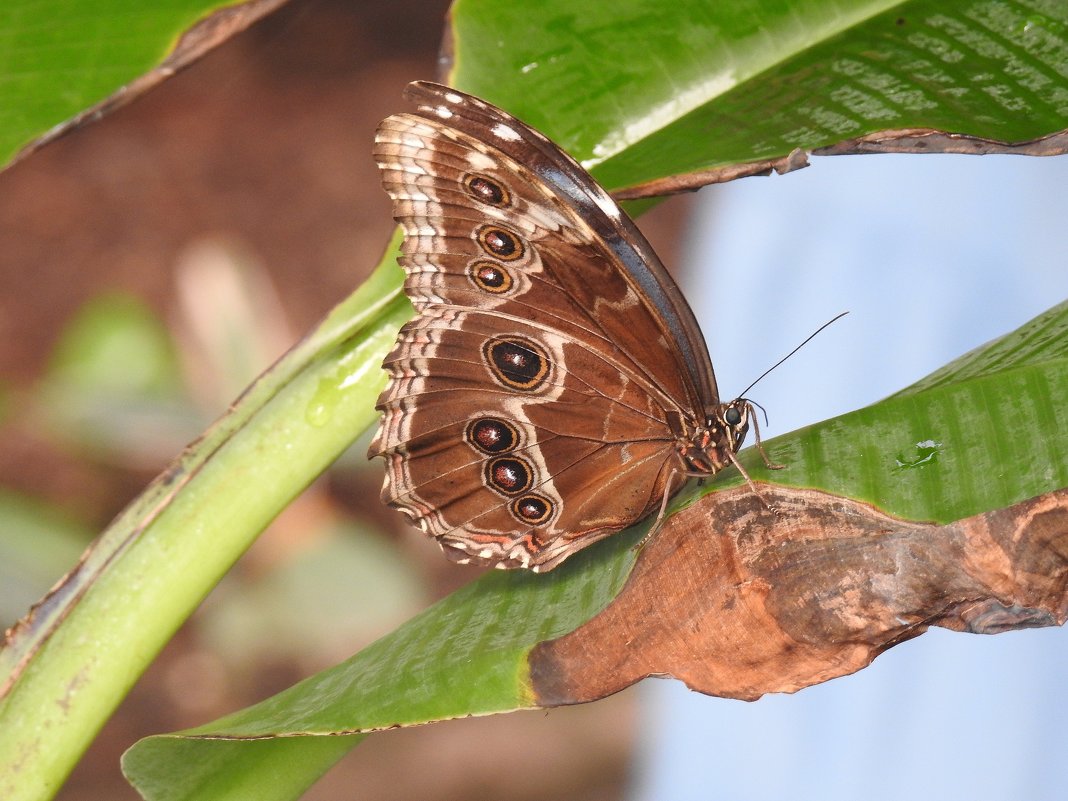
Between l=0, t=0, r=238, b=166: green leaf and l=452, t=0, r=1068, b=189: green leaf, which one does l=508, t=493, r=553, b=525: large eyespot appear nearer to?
l=452, t=0, r=1068, b=189: green leaf

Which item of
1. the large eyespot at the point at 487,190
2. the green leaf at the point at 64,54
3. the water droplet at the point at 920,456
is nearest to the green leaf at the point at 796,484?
the water droplet at the point at 920,456

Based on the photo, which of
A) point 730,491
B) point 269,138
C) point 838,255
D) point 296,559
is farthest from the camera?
point 269,138

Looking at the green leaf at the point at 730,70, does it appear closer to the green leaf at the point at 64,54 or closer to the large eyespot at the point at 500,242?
the large eyespot at the point at 500,242

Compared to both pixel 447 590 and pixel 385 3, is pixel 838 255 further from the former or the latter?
pixel 385 3

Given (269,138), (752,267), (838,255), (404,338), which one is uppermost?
(269,138)

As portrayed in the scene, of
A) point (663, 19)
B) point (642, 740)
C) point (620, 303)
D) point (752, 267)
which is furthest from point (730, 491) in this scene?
point (642, 740)

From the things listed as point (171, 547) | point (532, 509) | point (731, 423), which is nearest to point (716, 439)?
point (731, 423)

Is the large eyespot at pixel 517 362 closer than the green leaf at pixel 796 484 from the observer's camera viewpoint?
No
